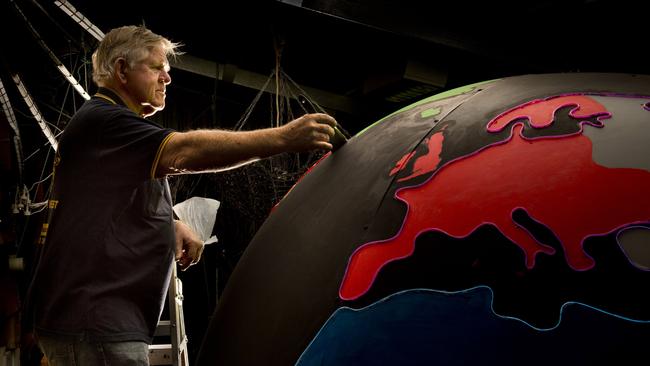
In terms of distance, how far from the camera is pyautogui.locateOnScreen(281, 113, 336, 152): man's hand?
1.96 meters

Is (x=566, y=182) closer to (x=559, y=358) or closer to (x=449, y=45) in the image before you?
(x=559, y=358)

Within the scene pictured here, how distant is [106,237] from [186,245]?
1.66ft

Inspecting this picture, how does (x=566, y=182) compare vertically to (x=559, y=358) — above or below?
above

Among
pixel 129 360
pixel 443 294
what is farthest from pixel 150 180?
pixel 443 294

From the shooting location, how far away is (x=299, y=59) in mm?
7051

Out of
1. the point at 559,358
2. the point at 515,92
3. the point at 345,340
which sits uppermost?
the point at 515,92

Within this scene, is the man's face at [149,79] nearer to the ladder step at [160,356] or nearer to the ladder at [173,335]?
the ladder at [173,335]

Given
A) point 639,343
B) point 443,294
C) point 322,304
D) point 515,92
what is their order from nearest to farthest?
point 639,343
point 443,294
point 322,304
point 515,92

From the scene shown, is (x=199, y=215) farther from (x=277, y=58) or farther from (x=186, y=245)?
(x=277, y=58)

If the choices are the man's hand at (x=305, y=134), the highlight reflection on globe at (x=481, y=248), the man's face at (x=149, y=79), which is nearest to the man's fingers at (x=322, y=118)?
the man's hand at (x=305, y=134)

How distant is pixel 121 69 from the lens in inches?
95.3

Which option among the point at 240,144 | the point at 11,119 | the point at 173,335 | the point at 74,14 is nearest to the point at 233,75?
the point at 11,119

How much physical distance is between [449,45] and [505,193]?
15.5ft

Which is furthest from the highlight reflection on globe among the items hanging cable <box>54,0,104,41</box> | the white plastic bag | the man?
hanging cable <box>54,0,104,41</box>
